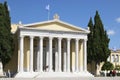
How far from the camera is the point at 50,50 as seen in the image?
52.1 metres

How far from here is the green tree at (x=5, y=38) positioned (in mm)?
50188

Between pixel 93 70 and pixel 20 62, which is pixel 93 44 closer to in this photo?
pixel 93 70

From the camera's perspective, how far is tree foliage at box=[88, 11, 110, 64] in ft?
188

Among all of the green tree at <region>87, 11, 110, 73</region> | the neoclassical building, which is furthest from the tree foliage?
the neoclassical building

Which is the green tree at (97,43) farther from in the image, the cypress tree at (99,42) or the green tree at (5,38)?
the green tree at (5,38)

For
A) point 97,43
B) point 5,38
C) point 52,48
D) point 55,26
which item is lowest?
point 52,48

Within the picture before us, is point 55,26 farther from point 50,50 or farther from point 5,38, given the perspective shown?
point 5,38

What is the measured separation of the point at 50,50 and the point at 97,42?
9.96m

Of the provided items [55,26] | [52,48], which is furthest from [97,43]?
[55,26]

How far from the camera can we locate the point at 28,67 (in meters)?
52.2

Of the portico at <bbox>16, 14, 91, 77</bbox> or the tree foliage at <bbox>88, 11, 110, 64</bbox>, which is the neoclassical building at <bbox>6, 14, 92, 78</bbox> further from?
the tree foliage at <bbox>88, 11, 110, 64</bbox>

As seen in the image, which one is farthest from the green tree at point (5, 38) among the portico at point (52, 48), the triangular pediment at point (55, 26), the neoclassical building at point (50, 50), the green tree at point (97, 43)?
the green tree at point (97, 43)

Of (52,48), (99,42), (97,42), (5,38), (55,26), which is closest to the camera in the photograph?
(5,38)

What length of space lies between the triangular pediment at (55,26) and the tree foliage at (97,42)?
3.98 meters
